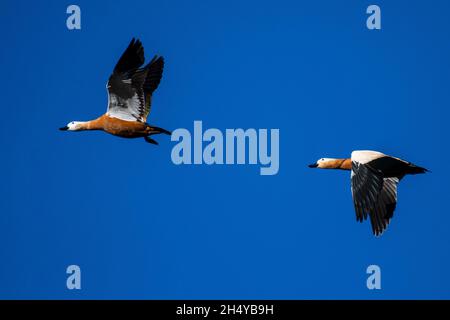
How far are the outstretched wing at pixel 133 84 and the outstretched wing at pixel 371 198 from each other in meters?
2.54

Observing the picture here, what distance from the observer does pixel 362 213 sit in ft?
38.3

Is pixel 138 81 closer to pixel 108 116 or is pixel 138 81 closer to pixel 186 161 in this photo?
pixel 108 116

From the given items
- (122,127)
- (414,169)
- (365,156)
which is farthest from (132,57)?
(414,169)

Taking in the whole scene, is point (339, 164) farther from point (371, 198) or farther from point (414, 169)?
point (371, 198)

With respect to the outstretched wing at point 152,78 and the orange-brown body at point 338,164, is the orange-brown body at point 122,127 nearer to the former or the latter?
the outstretched wing at point 152,78

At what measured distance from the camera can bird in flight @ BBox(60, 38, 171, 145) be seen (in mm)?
12258

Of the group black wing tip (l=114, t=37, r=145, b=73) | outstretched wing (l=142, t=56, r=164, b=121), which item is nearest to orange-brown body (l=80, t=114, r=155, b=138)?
outstretched wing (l=142, t=56, r=164, b=121)

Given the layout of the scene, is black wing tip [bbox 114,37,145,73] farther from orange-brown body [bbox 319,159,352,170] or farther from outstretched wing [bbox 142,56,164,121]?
orange-brown body [bbox 319,159,352,170]

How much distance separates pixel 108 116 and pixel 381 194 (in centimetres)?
338

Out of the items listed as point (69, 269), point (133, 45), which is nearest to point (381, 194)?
point (133, 45)

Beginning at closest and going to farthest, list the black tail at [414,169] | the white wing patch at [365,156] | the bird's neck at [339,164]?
the white wing patch at [365,156], the black tail at [414,169], the bird's neck at [339,164]

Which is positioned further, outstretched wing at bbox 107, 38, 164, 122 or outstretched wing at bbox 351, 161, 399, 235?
outstretched wing at bbox 107, 38, 164, 122

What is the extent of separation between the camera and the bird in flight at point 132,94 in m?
12.3

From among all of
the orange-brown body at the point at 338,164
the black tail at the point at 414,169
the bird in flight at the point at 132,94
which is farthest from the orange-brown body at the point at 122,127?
the black tail at the point at 414,169
